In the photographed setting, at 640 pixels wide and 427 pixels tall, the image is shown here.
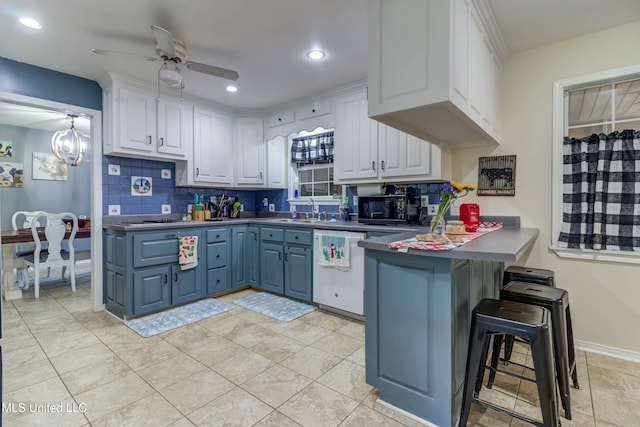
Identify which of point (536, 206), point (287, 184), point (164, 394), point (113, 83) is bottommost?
point (164, 394)

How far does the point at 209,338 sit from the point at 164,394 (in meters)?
0.76

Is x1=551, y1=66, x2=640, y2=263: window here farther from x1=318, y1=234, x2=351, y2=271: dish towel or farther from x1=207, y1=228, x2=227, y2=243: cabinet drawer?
x1=207, y1=228, x2=227, y2=243: cabinet drawer

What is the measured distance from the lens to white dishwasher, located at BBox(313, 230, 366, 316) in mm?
3109

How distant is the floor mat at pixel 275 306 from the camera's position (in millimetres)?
3295

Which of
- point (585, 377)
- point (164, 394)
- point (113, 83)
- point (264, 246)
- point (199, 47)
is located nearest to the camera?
point (164, 394)

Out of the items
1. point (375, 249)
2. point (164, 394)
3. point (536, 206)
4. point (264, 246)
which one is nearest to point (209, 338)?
point (164, 394)

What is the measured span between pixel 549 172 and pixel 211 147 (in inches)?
142

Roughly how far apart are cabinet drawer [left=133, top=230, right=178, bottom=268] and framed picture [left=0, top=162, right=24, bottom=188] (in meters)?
4.03

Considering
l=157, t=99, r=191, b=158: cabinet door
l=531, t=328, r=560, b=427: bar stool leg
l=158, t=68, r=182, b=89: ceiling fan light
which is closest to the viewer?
l=531, t=328, r=560, b=427: bar stool leg

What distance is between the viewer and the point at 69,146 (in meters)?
4.98

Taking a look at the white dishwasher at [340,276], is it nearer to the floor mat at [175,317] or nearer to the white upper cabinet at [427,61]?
the floor mat at [175,317]

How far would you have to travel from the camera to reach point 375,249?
6.14ft

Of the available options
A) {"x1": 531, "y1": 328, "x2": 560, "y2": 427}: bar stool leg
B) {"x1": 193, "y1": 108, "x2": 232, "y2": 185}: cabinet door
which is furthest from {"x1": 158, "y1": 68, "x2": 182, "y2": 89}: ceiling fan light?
{"x1": 531, "y1": 328, "x2": 560, "y2": 427}: bar stool leg

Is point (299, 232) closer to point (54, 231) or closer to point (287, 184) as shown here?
point (287, 184)
